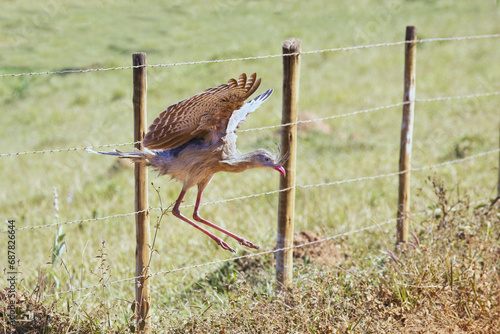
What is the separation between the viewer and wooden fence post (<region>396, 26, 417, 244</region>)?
529 centimetres

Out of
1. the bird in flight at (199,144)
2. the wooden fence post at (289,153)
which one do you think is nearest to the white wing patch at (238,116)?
the bird in flight at (199,144)

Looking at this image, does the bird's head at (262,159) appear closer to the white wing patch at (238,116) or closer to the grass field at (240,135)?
the white wing patch at (238,116)

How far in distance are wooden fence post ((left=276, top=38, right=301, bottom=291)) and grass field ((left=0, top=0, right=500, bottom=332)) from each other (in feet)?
0.69

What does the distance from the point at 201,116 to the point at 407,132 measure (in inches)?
96.4

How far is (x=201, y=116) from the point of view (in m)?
3.55

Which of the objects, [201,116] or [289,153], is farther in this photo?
[289,153]

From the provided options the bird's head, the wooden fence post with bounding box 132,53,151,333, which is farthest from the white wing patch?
the wooden fence post with bounding box 132,53,151,333

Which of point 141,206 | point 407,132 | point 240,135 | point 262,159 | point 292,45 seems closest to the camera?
point 262,159

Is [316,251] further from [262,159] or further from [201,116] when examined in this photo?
[201,116]

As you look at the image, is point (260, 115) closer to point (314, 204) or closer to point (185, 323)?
point (314, 204)

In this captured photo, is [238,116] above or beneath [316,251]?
above

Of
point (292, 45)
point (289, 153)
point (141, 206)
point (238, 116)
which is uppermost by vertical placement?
point (292, 45)

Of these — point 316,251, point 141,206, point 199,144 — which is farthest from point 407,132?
point 141,206

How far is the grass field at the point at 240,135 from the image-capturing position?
18.8 feet
